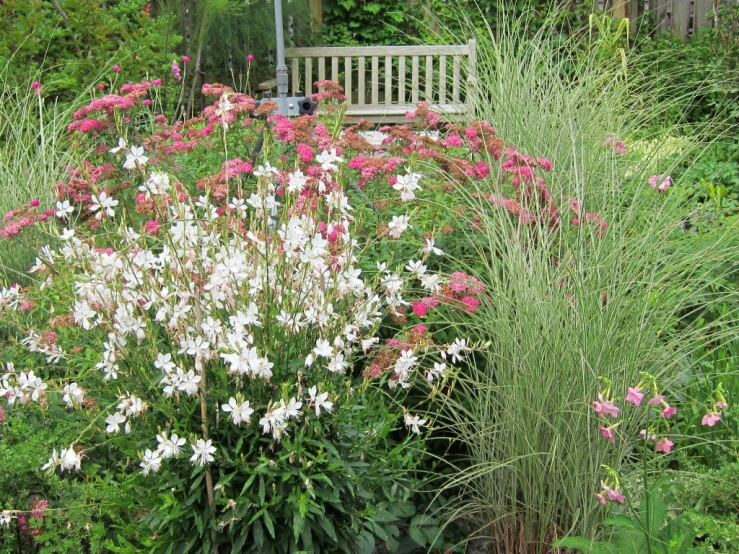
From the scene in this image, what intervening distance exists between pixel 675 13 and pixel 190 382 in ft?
28.7

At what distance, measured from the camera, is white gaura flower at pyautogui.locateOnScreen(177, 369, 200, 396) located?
184cm

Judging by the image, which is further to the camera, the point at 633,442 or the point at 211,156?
the point at 211,156

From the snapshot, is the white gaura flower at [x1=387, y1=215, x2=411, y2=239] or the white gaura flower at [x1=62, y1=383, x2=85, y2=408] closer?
the white gaura flower at [x1=62, y1=383, x2=85, y2=408]

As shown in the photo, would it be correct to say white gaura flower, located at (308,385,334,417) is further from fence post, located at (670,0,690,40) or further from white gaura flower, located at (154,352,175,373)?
fence post, located at (670,0,690,40)

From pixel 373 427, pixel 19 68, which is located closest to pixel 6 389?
pixel 373 427

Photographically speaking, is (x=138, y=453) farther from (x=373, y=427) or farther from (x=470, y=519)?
(x=470, y=519)

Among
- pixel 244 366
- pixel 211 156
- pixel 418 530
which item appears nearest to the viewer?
pixel 244 366

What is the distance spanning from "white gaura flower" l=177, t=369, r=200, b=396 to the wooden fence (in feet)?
26.3

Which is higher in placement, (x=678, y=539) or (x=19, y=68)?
(x=19, y=68)

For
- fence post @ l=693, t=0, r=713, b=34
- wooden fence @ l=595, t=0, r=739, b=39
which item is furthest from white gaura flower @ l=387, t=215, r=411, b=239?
fence post @ l=693, t=0, r=713, b=34

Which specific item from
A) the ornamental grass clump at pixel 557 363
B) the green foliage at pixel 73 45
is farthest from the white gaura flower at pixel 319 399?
the green foliage at pixel 73 45

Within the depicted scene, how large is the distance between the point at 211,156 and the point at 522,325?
8.07 feet

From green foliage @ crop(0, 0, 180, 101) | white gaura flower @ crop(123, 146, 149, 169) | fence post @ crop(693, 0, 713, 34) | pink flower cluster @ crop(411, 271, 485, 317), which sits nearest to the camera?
white gaura flower @ crop(123, 146, 149, 169)

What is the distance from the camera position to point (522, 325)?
241 cm
